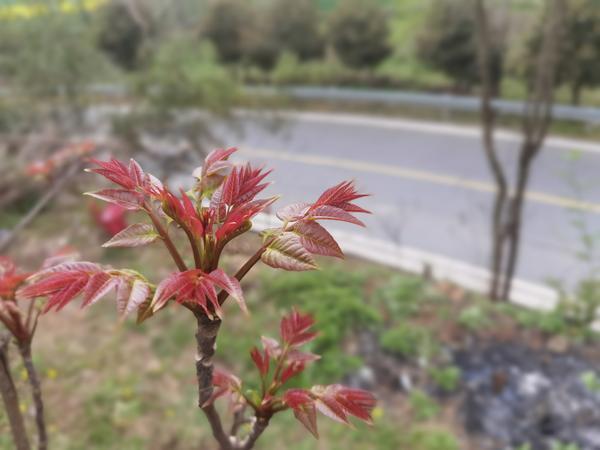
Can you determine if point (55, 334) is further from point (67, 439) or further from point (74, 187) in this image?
point (74, 187)

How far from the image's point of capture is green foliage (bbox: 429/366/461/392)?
11.3 ft

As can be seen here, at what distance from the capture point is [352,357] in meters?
3.69

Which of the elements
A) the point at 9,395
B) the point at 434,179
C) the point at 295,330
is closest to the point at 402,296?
the point at 295,330

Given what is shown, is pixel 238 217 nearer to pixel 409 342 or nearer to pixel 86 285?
pixel 86 285

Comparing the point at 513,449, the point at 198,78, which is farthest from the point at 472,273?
the point at 198,78

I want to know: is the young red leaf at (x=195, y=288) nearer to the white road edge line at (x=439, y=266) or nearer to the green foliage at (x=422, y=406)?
the green foliage at (x=422, y=406)

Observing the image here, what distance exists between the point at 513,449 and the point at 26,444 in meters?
2.69

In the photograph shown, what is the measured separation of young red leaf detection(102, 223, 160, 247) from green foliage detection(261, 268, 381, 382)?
2.80 m

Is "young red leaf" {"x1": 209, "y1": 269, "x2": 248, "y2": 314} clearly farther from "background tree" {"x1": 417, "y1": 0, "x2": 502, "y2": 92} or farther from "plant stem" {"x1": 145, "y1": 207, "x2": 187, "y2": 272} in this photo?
"background tree" {"x1": 417, "y1": 0, "x2": 502, "y2": 92}

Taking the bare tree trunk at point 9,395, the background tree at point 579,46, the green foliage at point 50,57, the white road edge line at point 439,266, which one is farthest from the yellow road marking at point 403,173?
the bare tree trunk at point 9,395

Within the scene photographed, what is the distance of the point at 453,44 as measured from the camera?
10.1 m

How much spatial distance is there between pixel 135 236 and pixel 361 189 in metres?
6.13

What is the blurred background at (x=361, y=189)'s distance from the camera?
3320mm

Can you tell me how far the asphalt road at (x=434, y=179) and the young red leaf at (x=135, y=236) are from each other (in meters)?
3.75
